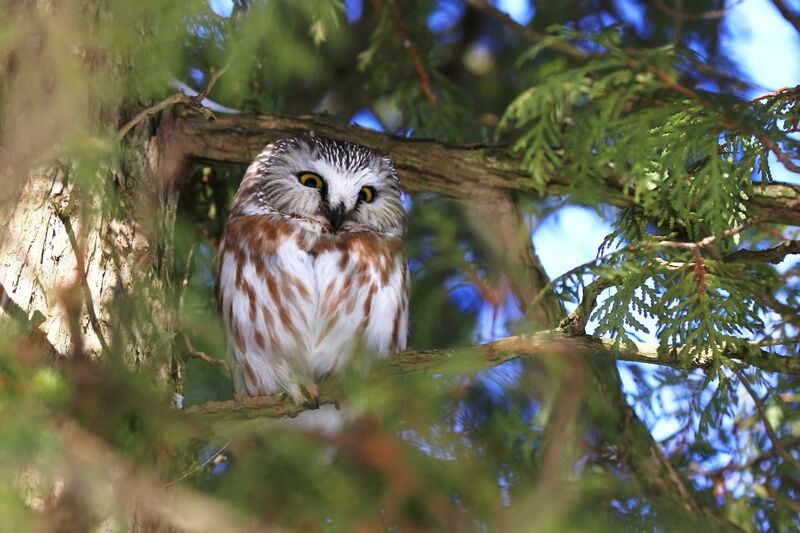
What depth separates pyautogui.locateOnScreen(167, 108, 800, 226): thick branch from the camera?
12.2 feet

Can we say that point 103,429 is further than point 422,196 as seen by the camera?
No

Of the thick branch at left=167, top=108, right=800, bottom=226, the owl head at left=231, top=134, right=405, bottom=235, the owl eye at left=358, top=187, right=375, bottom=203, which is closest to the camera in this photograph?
the thick branch at left=167, top=108, right=800, bottom=226

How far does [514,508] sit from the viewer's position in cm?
287

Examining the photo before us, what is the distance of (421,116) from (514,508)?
221cm

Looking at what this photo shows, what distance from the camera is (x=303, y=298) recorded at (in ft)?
11.7

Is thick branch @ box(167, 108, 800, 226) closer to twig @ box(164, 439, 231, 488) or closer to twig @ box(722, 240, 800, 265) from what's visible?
twig @ box(722, 240, 800, 265)

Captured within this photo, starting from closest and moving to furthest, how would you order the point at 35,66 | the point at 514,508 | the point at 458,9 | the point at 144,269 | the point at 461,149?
the point at 514,508
the point at 35,66
the point at 144,269
the point at 461,149
the point at 458,9

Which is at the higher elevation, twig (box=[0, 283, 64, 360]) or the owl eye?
the owl eye

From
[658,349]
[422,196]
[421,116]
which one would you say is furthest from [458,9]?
[658,349]

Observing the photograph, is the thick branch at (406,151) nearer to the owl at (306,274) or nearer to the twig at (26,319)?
the owl at (306,274)

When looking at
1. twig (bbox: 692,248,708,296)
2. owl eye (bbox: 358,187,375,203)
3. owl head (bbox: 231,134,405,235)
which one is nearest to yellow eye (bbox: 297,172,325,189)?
owl head (bbox: 231,134,405,235)

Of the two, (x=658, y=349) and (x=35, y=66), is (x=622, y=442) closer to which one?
(x=658, y=349)

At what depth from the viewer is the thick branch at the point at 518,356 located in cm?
288

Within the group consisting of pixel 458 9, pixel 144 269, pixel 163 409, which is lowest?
pixel 163 409
